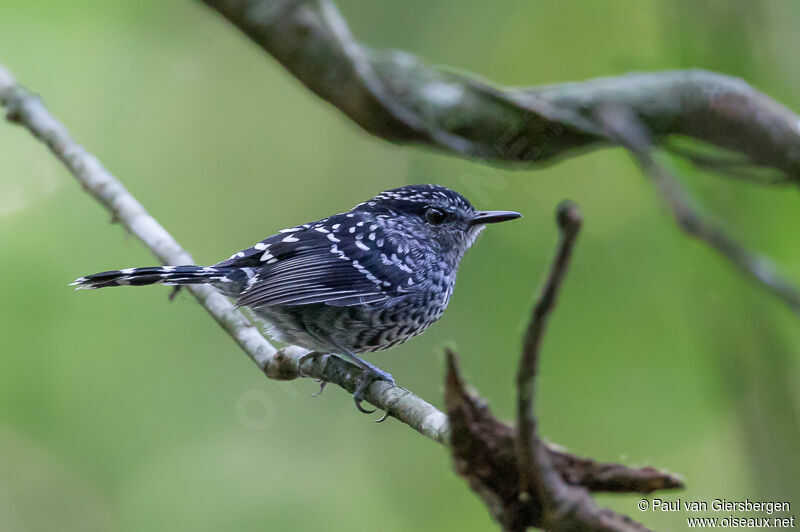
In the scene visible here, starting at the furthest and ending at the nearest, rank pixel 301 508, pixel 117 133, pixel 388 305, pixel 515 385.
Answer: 1. pixel 117 133
2. pixel 301 508
3. pixel 388 305
4. pixel 515 385

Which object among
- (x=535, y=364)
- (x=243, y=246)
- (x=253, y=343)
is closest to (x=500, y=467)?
(x=535, y=364)

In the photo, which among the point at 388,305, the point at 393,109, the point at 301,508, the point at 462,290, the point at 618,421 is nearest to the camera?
the point at 393,109

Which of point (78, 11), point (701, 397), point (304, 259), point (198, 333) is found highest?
point (78, 11)

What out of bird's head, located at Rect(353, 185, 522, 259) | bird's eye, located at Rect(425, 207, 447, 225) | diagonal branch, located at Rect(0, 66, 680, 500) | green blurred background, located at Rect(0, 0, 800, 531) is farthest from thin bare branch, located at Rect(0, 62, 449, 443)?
green blurred background, located at Rect(0, 0, 800, 531)

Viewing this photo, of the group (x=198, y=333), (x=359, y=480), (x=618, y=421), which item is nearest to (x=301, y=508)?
(x=359, y=480)

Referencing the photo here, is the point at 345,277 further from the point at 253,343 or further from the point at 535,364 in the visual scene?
the point at 535,364

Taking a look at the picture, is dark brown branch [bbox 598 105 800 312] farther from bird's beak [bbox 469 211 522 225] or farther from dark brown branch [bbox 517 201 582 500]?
bird's beak [bbox 469 211 522 225]

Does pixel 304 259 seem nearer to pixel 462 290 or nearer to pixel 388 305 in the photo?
pixel 388 305
